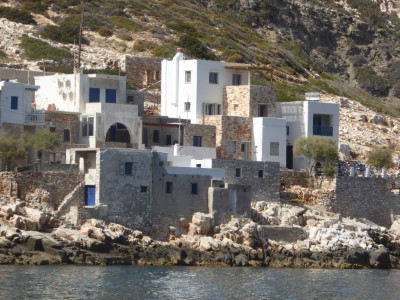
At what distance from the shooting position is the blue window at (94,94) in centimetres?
7688

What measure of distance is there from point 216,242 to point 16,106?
1195 cm

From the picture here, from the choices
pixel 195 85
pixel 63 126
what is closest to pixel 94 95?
pixel 63 126

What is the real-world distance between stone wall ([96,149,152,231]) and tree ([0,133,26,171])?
363 cm

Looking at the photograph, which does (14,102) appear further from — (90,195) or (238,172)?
(238,172)

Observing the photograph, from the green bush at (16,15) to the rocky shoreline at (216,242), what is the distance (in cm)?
3215

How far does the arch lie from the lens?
247 ft

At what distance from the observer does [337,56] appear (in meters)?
133

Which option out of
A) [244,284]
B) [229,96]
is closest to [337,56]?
[229,96]

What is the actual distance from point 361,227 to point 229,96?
431 inches

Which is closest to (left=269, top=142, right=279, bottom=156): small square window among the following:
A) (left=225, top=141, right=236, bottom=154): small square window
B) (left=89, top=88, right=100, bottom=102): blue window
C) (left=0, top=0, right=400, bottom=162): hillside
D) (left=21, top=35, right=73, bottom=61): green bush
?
(left=225, top=141, right=236, bottom=154): small square window

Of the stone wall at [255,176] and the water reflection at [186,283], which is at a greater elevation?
the stone wall at [255,176]

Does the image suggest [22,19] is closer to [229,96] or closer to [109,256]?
[229,96]

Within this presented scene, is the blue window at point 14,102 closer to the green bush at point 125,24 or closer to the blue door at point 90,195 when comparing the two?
the blue door at point 90,195

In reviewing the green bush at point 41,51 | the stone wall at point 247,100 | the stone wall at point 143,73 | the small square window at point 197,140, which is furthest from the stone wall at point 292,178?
the green bush at point 41,51
